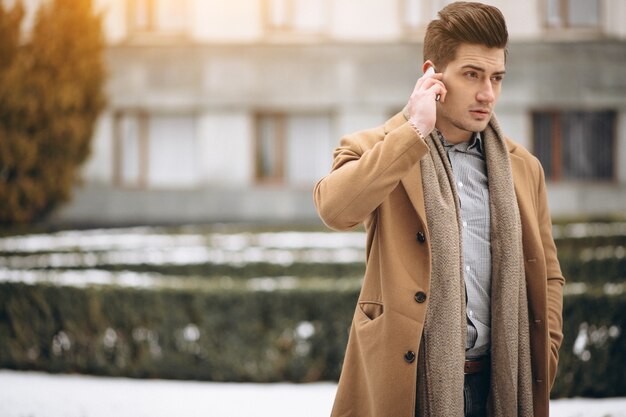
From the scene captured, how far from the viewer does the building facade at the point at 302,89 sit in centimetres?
2070

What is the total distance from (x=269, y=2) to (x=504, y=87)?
6707 mm

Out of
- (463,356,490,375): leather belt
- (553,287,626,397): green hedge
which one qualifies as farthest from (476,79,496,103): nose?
(553,287,626,397): green hedge

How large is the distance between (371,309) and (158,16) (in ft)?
65.4

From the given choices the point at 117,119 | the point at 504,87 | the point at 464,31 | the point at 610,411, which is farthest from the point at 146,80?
the point at 464,31

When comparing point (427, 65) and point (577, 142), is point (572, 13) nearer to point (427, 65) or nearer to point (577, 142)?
point (577, 142)

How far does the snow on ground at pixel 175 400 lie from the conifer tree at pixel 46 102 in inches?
318

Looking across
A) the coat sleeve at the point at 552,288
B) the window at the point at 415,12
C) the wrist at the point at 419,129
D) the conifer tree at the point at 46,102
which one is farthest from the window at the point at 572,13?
the wrist at the point at 419,129

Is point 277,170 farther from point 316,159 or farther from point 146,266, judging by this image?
point 146,266

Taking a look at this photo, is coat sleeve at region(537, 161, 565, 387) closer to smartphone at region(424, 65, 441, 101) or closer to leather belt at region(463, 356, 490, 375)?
leather belt at region(463, 356, 490, 375)

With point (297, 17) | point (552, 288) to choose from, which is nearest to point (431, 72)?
point (552, 288)

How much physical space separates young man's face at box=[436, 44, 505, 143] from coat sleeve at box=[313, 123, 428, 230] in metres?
0.24

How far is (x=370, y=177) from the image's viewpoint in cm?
245

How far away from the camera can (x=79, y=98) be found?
50.3ft

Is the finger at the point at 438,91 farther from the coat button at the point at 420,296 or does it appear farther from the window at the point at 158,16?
the window at the point at 158,16
